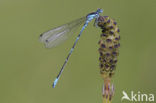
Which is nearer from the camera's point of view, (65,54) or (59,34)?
(59,34)

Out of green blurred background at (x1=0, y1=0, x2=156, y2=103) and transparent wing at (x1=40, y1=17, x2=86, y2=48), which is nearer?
transparent wing at (x1=40, y1=17, x2=86, y2=48)

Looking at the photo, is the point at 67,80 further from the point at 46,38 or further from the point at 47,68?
the point at 46,38

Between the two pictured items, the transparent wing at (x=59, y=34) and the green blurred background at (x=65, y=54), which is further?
the green blurred background at (x=65, y=54)

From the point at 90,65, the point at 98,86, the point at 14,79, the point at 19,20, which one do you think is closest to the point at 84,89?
the point at 98,86
